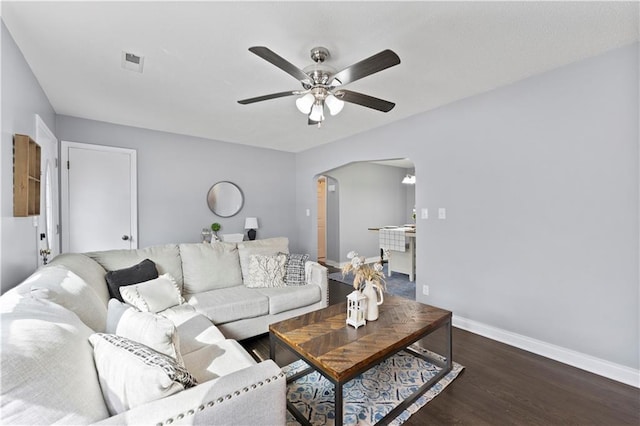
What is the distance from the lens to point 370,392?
1.94 metres

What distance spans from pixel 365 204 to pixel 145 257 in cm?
494

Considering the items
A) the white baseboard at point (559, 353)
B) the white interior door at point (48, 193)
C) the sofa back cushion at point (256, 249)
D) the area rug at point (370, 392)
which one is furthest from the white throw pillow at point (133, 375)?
the white baseboard at point (559, 353)

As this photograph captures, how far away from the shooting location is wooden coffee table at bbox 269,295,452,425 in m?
1.50

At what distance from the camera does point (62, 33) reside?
1.86 m

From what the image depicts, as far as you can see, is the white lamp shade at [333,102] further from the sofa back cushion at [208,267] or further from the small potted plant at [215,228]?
the small potted plant at [215,228]

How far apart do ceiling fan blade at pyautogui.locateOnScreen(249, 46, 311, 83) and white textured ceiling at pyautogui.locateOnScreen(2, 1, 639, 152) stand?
11.1 inches

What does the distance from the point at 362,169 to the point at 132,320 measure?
5.75 metres

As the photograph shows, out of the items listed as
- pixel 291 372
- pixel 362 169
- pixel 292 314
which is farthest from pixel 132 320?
pixel 362 169

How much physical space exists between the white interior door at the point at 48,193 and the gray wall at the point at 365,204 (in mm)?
4150

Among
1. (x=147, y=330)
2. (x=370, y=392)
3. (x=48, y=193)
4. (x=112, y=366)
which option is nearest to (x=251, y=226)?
(x=48, y=193)

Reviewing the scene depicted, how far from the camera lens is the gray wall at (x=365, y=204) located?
20.4 feet

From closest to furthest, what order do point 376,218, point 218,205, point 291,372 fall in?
point 291,372, point 218,205, point 376,218

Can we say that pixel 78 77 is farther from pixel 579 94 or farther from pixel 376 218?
pixel 376 218

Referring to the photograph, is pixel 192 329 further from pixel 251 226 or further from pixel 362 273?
pixel 251 226
